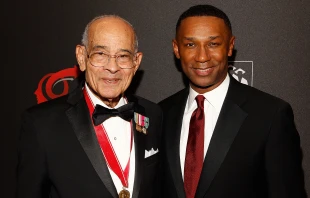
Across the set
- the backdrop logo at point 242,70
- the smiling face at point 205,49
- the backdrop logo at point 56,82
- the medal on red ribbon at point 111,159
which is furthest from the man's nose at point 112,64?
the backdrop logo at point 242,70

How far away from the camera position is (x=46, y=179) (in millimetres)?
2021

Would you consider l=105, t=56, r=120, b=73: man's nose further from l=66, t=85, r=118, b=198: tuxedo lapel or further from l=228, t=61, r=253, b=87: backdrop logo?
l=228, t=61, r=253, b=87: backdrop logo

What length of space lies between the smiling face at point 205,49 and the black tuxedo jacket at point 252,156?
19 centimetres

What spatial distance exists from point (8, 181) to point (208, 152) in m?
1.50

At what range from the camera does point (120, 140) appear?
7.16ft

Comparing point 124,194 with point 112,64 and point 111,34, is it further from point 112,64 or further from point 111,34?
point 111,34

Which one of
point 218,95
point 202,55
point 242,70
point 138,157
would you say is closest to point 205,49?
point 202,55

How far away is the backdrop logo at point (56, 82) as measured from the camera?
290 cm

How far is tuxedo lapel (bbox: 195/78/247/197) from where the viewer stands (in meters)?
2.23

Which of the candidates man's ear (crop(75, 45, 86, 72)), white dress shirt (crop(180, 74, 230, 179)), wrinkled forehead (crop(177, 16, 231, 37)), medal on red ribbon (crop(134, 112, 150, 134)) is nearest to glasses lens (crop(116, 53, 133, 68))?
man's ear (crop(75, 45, 86, 72))

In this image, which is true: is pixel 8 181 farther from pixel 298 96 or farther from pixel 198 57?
pixel 298 96

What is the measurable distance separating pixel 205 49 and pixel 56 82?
111cm

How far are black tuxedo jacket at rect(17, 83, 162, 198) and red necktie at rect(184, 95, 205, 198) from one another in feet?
0.94

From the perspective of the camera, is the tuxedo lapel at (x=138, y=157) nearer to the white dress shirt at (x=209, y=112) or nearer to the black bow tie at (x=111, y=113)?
the black bow tie at (x=111, y=113)
